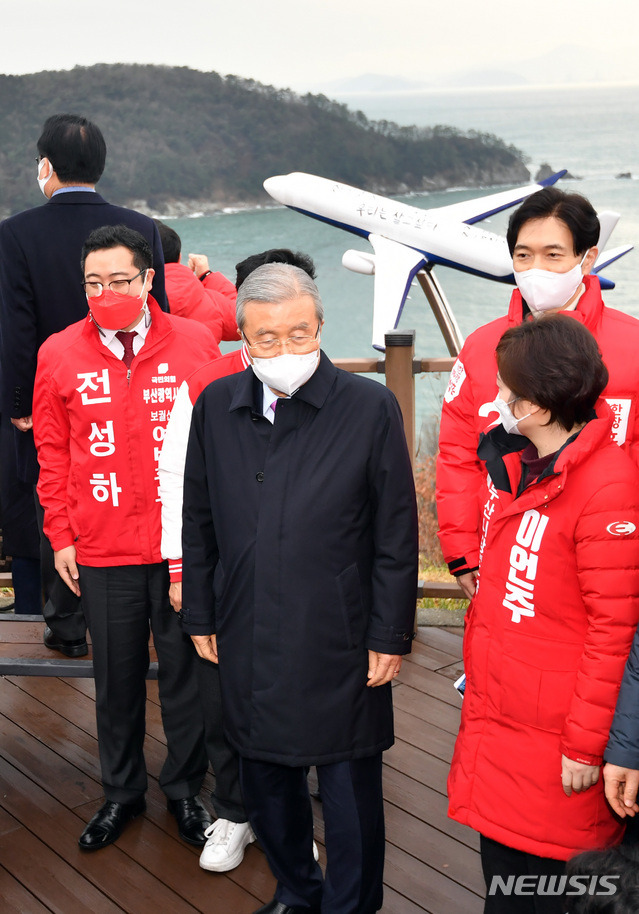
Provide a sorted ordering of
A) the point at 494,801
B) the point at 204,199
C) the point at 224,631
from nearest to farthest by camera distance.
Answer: the point at 494,801 → the point at 224,631 → the point at 204,199

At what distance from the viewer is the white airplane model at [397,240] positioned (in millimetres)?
8742

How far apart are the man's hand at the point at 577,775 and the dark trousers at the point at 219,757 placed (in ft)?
3.47

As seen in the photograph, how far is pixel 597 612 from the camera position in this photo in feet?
4.85

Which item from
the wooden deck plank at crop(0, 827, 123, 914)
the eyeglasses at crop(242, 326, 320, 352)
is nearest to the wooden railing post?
the eyeglasses at crop(242, 326, 320, 352)

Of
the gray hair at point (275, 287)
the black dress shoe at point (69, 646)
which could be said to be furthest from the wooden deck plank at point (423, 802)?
the gray hair at point (275, 287)

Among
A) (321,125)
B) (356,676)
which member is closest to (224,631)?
(356,676)

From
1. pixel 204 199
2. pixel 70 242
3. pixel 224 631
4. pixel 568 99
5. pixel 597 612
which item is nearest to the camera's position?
pixel 597 612

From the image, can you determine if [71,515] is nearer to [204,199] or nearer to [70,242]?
[70,242]

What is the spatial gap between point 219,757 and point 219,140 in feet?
152

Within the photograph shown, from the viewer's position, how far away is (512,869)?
5.39 feet

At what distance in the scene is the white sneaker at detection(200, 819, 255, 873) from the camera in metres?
2.28

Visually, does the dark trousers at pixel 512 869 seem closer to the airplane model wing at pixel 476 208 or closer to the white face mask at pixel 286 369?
the white face mask at pixel 286 369

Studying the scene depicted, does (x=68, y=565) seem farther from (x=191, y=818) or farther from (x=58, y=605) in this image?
(x=58, y=605)

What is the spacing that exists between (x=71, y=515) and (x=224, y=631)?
702 millimetres
